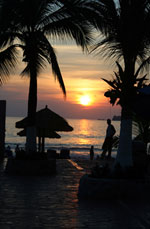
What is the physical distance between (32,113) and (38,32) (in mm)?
2890

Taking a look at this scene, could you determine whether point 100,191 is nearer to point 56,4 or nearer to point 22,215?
point 22,215

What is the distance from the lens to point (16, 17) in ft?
52.4

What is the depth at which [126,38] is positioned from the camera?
11734 millimetres

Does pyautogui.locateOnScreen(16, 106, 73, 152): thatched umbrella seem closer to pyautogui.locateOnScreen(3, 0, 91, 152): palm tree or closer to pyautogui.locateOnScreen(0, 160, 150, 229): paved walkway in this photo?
pyautogui.locateOnScreen(3, 0, 91, 152): palm tree

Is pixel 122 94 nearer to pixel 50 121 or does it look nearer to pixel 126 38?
pixel 126 38

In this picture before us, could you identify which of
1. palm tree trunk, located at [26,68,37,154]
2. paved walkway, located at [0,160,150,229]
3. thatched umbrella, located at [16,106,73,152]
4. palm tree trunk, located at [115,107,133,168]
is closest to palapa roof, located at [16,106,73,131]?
thatched umbrella, located at [16,106,73,152]

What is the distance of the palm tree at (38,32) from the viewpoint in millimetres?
15781

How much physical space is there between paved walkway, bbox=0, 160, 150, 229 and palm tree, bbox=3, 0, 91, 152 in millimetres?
4959

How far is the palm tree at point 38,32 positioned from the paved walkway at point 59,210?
4.96 m

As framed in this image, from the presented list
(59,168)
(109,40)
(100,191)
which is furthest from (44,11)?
(100,191)

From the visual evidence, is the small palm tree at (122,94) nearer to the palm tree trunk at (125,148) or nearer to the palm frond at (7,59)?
the palm tree trunk at (125,148)

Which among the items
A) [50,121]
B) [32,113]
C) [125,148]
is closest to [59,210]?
[125,148]

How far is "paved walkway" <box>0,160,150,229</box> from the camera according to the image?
736 cm

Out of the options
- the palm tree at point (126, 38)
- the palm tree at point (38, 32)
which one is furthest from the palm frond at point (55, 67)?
the palm tree at point (126, 38)
